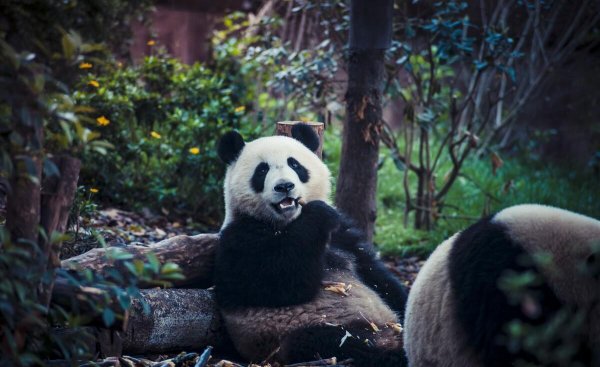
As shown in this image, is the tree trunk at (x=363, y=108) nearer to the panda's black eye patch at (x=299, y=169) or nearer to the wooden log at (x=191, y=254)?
the panda's black eye patch at (x=299, y=169)

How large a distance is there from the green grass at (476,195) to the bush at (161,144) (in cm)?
162

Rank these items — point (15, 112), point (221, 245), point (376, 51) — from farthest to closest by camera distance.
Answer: point (376, 51) < point (221, 245) < point (15, 112)

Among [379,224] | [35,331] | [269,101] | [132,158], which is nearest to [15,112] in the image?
[35,331]

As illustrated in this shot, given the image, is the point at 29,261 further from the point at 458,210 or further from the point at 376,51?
the point at 458,210

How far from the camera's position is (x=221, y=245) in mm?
3744

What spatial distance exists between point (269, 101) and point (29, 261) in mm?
6994

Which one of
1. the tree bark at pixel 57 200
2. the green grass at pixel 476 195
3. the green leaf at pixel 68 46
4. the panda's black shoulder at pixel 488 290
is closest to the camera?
the green leaf at pixel 68 46

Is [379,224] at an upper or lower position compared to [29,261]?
lower

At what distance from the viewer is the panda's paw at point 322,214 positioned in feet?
12.3

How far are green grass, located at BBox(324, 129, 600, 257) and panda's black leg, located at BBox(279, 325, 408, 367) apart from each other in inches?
113

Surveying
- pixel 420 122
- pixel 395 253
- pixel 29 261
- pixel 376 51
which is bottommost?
pixel 395 253

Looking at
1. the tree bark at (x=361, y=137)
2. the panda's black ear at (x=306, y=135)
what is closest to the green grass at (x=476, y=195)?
the tree bark at (x=361, y=137)

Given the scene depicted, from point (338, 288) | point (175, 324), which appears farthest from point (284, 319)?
point (175, 324)

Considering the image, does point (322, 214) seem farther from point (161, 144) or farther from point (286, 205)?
point (161, 144)
